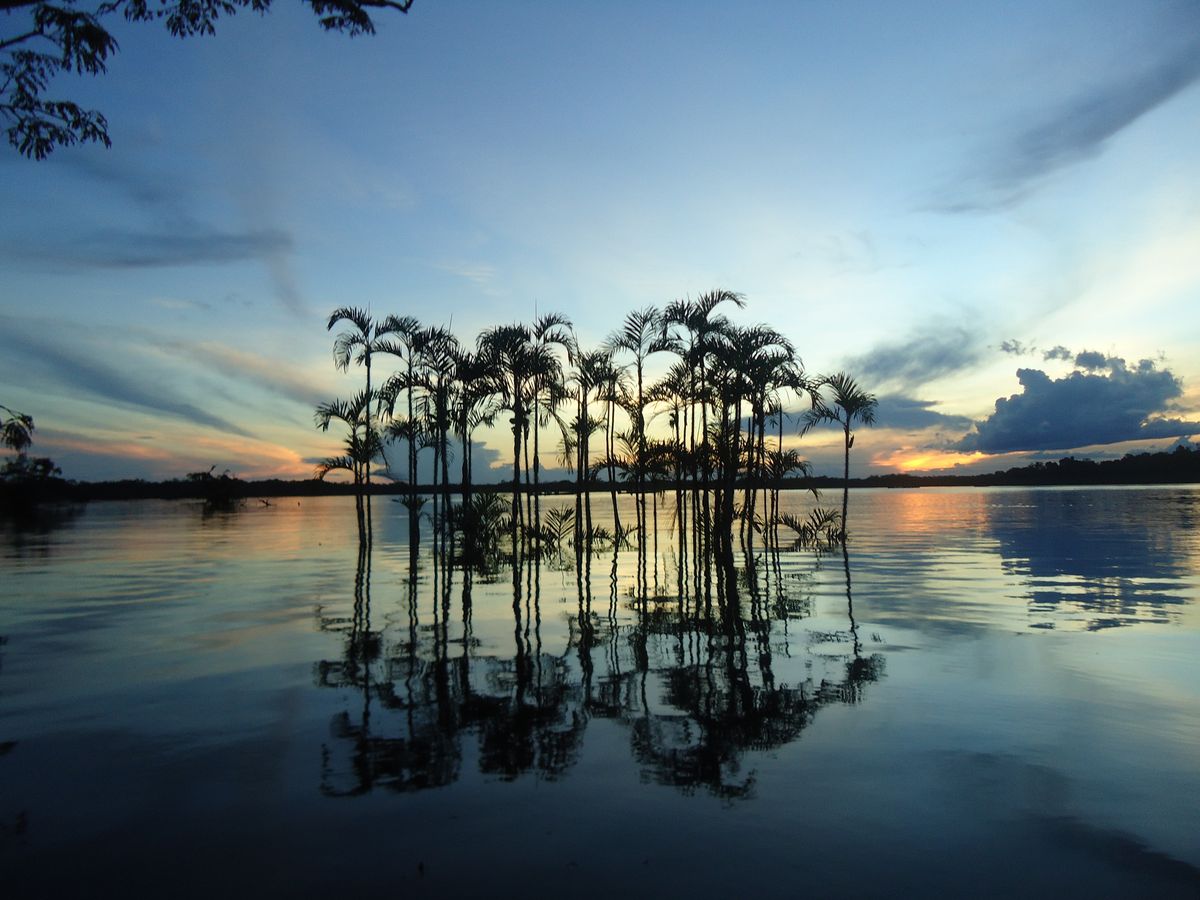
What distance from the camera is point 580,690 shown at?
760cm

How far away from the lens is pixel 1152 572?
16734 mm

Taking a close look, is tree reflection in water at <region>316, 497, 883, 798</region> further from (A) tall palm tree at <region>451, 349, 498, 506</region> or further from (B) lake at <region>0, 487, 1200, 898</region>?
(A) tall palm tree at <region>451, 349, 498, 506</region>

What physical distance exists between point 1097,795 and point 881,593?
9691 mm

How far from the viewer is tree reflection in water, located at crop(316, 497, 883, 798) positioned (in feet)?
18.2

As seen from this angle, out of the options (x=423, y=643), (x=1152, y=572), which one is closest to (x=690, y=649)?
(x=423, y=643)

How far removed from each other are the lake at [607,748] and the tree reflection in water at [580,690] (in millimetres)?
42

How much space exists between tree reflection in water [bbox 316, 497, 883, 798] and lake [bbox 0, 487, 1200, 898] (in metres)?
0.04

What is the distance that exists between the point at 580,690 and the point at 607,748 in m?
1.78

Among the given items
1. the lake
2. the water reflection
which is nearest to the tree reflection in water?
the lake

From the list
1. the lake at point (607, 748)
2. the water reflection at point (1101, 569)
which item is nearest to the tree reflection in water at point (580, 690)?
the lake at point (607, 748)

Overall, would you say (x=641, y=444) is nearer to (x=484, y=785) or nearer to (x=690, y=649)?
(x=690, y=649)

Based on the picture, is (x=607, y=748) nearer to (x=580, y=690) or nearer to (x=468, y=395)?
(x=580, y=690)

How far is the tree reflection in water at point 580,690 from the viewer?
554 centimetres

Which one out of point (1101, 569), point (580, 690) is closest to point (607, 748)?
point (580, 690)
